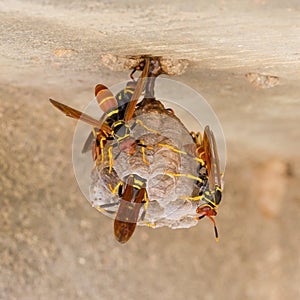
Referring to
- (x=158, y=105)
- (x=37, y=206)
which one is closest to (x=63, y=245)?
(x=37, y=206)

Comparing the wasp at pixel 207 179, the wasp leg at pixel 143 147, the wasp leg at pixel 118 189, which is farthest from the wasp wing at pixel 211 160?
A: the wasp leg at pixel 118 189

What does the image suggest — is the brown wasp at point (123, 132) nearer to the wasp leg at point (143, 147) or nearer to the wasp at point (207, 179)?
the wasp leg at point (143, 147)

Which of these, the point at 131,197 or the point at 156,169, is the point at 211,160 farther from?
the point at 131,197

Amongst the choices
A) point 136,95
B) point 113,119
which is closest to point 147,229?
point 113,119

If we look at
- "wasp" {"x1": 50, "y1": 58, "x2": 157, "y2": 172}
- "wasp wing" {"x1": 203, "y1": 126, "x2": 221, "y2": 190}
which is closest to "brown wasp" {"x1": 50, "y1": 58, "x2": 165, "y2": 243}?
"wasp" {"x1": 50, "y1": 58, "x2": 157, "y2": 172}

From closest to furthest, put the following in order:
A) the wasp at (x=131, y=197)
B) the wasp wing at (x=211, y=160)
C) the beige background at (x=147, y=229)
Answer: the beige background at (x=147, y=229) < the wasp at (x=131, y=197) < the wasp wing at (x=211, y=160)

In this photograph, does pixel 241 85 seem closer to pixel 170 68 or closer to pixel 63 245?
pixel 170 68
